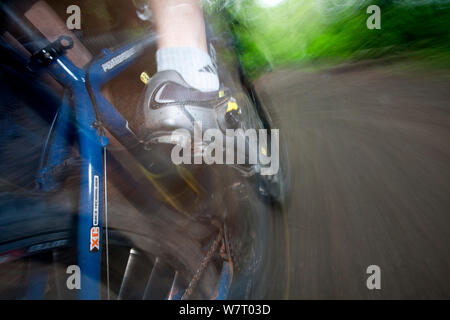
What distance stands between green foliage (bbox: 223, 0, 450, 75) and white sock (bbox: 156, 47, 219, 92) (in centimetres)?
103

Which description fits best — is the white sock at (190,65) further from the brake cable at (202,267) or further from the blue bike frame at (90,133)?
the brake cable at (202,267)

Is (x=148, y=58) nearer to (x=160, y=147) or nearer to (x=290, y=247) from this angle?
(x=160, y=147)

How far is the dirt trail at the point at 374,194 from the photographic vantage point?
472 millimetres

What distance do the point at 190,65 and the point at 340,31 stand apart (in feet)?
9.04

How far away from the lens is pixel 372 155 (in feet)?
2.76

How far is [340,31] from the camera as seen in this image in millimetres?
2465

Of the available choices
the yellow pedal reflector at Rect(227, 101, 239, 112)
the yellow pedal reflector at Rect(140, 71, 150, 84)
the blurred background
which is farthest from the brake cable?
the yellow pedal reflector at Rect(140, 71, 150, 84)

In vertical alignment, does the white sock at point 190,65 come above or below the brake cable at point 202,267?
above

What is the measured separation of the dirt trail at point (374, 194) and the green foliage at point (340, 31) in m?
0.71

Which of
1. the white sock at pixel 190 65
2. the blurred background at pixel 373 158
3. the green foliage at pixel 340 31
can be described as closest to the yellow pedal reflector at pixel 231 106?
the white sock at pixel 190 65

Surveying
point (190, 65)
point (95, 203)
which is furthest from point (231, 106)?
point (95, 203)

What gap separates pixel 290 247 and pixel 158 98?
1.63 ft

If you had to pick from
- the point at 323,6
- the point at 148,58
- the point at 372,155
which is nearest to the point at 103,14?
the point at 148,58

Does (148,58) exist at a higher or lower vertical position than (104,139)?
higher
